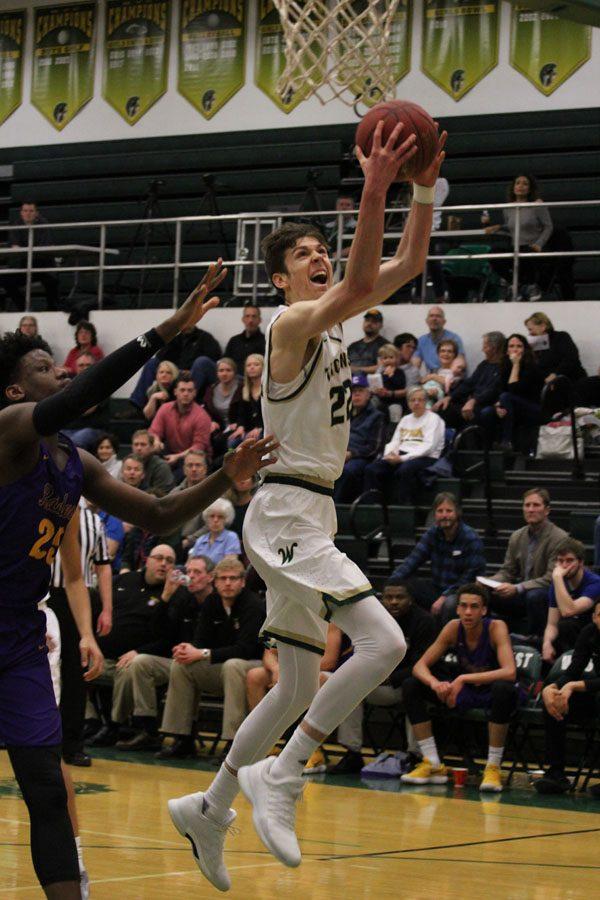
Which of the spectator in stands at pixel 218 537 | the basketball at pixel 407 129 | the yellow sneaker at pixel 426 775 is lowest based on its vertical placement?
the yellow sneaker at pixel 426 775

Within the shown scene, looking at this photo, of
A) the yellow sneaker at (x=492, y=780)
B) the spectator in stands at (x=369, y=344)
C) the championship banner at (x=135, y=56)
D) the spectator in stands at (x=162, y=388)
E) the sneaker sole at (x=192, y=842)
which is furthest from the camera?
the championship banner at (x=135, y=56)

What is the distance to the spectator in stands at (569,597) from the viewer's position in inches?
374

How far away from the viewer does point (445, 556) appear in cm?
1069

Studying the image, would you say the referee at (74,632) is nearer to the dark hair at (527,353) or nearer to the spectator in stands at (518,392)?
the spectator in stands at (518,392)

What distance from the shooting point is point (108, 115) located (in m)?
20.9

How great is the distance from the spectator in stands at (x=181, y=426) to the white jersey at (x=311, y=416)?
8.27m

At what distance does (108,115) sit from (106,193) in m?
1.30

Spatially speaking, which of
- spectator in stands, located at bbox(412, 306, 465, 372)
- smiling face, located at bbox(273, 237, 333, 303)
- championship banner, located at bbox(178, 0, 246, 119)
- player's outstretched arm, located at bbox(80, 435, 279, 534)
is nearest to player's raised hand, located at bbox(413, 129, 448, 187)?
smiling face, located at bbox(273, 237, 333, 303)

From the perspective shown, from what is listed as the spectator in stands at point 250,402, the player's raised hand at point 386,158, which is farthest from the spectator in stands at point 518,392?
the player's raised hand at point 386,158

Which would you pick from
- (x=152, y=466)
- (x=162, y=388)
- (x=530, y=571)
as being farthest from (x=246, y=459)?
(x=162, y=388)

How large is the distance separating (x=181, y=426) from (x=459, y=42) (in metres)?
6.88

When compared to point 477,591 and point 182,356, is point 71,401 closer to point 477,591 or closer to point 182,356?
point 477,591

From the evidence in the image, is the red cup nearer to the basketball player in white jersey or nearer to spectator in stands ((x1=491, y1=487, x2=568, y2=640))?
spectator in stands ((x1=491, y1=487, x2=568, y2=640))

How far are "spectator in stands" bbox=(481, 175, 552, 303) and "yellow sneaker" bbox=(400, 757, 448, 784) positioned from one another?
643cm
